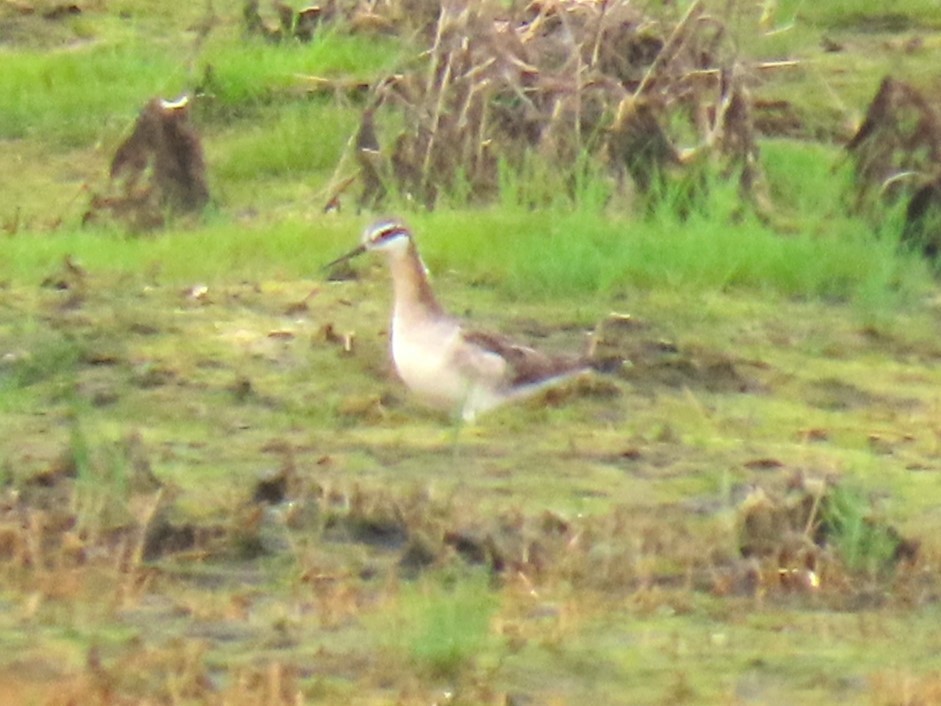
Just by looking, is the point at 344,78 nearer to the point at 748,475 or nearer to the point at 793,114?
the point at 793,114

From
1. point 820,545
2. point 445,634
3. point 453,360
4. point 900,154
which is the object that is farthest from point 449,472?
point 900,154

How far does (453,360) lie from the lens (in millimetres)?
7863

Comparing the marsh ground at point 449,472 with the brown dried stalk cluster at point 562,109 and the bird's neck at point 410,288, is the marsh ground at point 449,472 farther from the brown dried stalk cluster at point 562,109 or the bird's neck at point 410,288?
the brown dried stalk cluster at point 562,109

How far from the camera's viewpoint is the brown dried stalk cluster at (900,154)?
10.5 meters

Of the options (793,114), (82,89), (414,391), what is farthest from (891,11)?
(414,391)

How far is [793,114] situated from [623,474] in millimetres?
6190

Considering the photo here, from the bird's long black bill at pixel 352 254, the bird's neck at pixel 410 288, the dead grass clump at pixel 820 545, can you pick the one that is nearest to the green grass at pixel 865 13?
the bird's long black bill at pixel 352 254

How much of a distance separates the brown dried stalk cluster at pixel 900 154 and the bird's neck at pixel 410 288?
292 centimetres

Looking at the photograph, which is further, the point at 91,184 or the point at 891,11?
the point at 891,11

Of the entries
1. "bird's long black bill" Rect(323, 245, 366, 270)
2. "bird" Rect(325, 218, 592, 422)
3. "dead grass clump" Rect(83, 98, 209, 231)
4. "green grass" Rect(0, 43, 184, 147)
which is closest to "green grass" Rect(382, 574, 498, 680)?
"bird" Rect(325, 218, 592, 422)

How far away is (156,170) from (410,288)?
9.95 ft

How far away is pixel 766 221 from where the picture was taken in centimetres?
1095

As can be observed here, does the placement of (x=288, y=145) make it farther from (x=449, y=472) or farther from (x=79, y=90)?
(x=449, y=472)

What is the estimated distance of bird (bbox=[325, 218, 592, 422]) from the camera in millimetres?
7832
